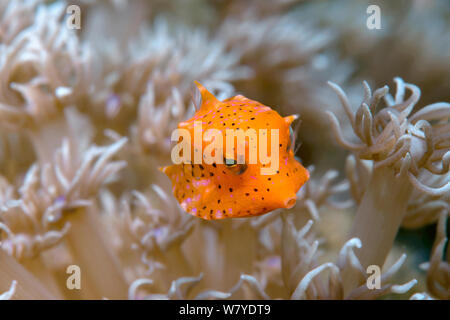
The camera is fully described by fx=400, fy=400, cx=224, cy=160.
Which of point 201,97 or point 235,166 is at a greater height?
point 201,97

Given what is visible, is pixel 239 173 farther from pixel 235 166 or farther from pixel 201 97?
pixel 201 97

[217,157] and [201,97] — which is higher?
[201,97]

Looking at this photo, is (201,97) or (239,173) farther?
(201,97)

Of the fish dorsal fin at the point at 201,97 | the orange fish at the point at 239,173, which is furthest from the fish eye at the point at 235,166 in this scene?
the fish dorsal fin at the point at 201,97

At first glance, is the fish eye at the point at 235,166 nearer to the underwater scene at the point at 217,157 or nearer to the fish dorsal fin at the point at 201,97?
the underwater scene at the point at 217,157

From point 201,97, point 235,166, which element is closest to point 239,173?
point 235,166

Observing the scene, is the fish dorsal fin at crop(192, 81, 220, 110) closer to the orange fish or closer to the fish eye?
the orange fish
